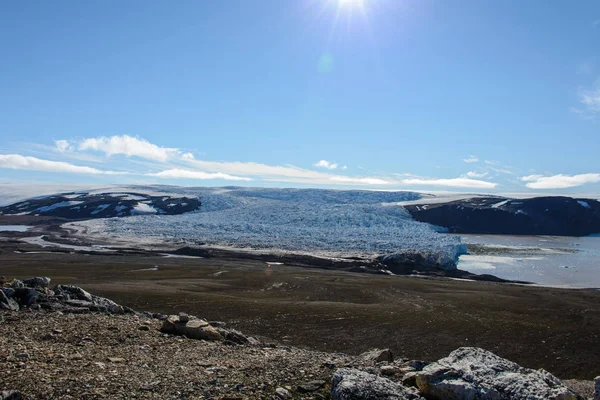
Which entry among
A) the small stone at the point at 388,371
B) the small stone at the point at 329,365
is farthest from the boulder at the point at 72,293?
the small stone at the point at 388,371

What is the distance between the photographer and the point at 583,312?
969 inches

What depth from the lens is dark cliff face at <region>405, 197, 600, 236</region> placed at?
99250mm

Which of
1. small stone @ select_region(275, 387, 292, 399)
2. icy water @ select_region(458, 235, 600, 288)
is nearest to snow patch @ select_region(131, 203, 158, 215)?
icy water @ select_region(458, 235, 600, 288)

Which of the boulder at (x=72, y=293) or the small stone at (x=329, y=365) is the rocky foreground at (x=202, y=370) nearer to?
the small stone at (x=329, y=365)

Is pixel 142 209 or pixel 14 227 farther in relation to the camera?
pixel 142 209

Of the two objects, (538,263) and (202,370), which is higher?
(202,370)

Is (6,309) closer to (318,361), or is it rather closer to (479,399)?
(318,361)

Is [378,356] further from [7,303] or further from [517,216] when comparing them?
[517,216]

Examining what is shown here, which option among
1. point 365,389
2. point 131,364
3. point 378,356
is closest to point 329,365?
point 378,356

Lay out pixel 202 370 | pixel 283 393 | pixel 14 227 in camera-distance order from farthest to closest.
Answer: pixel 14 227 < pixel 202 370 < pixel 283 393

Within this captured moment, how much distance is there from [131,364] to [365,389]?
453 cm

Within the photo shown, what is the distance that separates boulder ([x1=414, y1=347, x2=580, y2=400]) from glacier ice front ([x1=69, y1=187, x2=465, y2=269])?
43.1m

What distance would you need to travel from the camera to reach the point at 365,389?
→ 6.60 meters

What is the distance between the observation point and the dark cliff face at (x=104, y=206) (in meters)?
107
